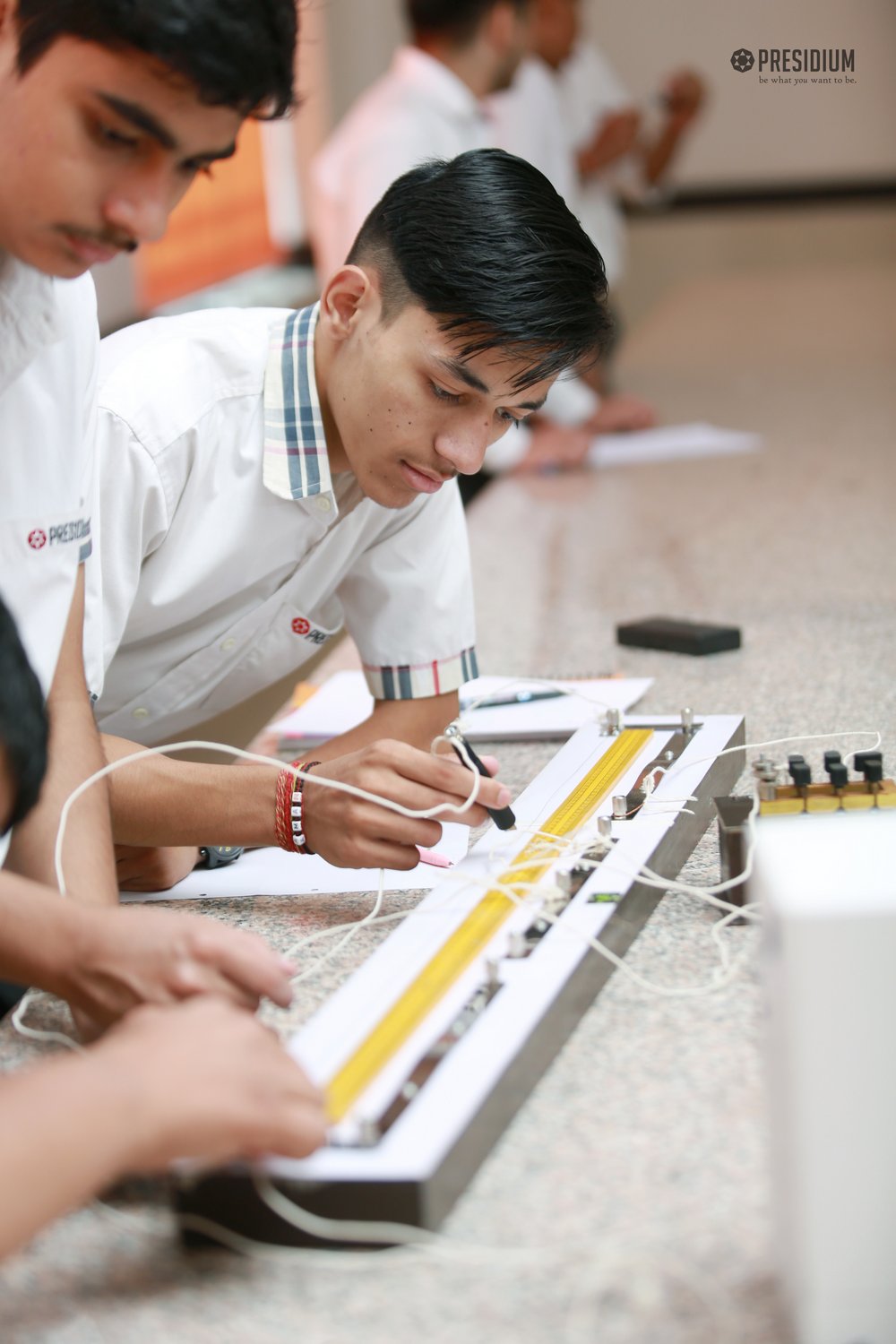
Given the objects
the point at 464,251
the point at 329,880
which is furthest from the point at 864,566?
the point at 329,880

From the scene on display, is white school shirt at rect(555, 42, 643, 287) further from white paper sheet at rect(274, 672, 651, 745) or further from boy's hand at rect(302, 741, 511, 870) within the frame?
boy's hand at rect(302, 741, 511, 870)

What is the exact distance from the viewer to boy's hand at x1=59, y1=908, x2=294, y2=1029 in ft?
2.69

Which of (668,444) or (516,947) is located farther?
(668,444)

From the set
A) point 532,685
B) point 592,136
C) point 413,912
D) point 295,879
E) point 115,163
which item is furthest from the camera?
point 592,136

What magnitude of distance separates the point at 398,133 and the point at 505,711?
1690 mm

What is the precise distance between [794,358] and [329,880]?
3.23 metres

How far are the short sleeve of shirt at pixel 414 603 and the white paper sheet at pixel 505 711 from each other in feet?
0.22

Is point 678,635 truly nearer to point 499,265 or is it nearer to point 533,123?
point 499,265

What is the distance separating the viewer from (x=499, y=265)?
3.99 ft

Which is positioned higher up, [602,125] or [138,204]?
[602,125]

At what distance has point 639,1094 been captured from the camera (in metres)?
0.82

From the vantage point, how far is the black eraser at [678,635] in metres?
1.75

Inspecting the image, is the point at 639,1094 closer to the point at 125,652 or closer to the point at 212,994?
the point at 212,994

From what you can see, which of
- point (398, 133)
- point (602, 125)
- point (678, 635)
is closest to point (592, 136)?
point (602, 125)
